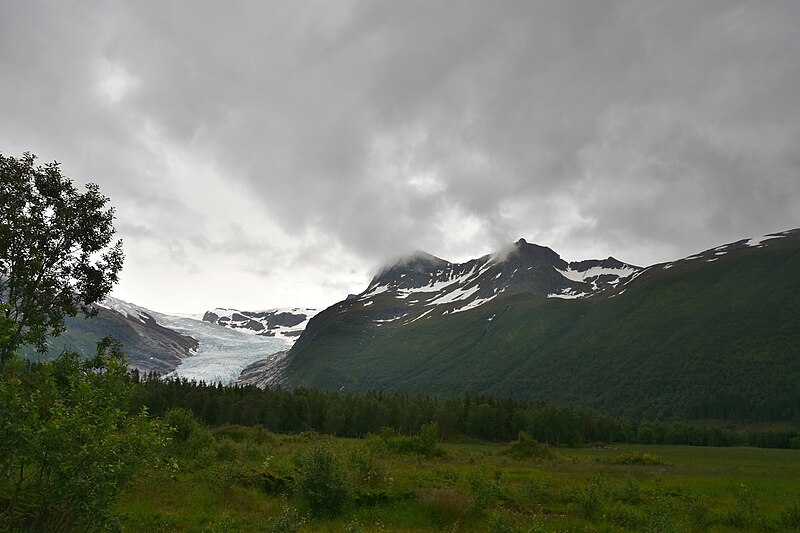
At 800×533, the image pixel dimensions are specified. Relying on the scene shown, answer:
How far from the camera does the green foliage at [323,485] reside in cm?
2005

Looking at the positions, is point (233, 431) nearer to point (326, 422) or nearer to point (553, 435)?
point (326, 422)

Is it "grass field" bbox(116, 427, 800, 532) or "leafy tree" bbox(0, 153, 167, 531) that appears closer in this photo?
"leafy tree" bbox(0, 153, 167, 531)

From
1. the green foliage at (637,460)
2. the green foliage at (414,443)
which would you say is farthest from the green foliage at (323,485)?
the green foliage at (637,460)

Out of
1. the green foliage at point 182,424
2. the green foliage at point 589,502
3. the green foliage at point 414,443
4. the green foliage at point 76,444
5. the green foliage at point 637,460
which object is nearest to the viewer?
the green foliage at point 76,444

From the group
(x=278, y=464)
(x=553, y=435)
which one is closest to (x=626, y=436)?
(x=553, y=435)

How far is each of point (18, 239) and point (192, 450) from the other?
15.8 meters

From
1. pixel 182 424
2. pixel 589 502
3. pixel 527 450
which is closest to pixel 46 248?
pixel 182 424

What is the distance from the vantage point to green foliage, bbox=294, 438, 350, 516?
20.0 metres

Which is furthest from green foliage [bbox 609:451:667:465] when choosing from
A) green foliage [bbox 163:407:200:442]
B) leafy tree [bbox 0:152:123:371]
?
leafy tree [bbox 0:152:123:371]

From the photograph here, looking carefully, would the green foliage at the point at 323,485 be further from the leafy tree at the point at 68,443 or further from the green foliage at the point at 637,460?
the green foliage at the point at 637,460

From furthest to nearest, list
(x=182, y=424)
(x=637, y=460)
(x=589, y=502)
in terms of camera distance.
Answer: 1. (x=637, y=460)
2. (x=182, y=424)
3. (x=589, y=502)

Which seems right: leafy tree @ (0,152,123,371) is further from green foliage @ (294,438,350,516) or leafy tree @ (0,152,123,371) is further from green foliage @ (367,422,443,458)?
green foliage @ (367,422,443,458)

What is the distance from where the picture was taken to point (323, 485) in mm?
20312

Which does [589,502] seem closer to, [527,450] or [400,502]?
[400,502]
